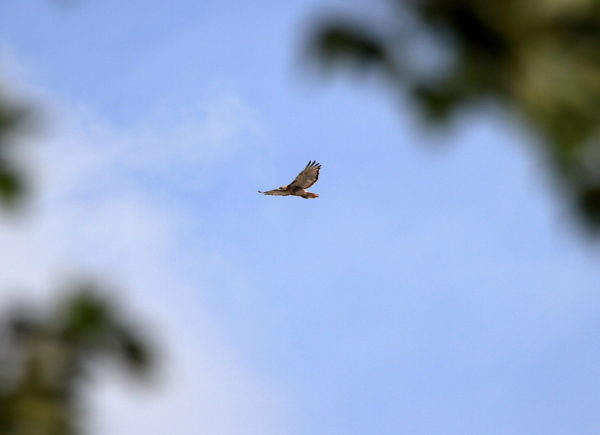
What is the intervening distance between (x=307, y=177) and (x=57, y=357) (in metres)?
40.3

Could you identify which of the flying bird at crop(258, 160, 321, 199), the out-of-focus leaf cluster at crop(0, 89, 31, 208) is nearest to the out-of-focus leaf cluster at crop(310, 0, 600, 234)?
the out-of-focus leaf cluster at crop(0, 89, 31, 208)

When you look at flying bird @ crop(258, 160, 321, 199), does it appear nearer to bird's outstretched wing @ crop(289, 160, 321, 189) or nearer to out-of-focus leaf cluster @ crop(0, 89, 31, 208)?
bird's outstretched wing @ crop(289, 160, 321, 189)

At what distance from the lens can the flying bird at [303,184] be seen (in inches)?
1752

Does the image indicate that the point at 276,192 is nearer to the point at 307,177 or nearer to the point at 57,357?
the point at 307,177

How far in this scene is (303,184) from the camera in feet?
148

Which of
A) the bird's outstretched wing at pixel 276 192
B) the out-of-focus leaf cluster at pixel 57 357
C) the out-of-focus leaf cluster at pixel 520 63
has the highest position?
the bird's outstretched wing at pixel 276 192

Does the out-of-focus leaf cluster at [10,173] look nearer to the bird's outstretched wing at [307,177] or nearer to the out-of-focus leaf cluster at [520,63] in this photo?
the out-of-focus leaf cluster at [520,63]

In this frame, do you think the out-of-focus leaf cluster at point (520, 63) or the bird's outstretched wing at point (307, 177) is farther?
the bird's outstretched wing at point (307, 177)

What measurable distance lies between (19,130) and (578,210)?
2.85 metres

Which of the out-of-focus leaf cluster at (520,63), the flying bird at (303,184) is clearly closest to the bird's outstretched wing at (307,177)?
the flying bird at (303,184)

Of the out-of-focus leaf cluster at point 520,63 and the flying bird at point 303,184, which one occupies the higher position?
the flying bird at point 303,184

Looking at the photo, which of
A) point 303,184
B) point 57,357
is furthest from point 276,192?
point 57,357

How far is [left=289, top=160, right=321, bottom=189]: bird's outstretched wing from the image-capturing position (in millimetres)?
44469

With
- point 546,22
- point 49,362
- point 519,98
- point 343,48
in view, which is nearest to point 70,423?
point 49,362
